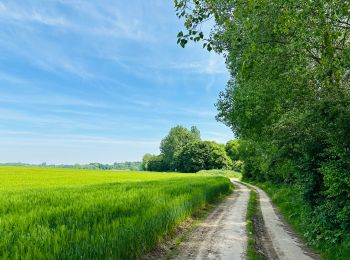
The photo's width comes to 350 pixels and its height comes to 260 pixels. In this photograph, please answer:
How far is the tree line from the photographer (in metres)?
7.95

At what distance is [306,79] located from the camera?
13.4 meters

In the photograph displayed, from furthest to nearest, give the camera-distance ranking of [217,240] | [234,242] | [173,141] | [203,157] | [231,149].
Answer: [173,141]
[231,149]
[203,157]
[217,240]
[234,242]

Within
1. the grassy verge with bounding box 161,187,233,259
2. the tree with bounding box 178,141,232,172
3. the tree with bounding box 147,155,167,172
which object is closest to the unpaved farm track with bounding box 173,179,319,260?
the grassy verge with bounding box 161,187,233,259

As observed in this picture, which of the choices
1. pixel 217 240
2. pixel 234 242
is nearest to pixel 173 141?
pixel 217 240

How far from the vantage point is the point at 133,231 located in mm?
8789

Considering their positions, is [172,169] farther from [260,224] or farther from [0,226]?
[0,226]

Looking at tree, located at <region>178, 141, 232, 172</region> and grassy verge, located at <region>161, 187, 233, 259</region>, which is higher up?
tree, located at <region>178, 141, 232, 172</region>

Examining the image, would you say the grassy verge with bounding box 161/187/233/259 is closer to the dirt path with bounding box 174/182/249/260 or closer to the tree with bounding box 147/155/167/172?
the dirt path with bounding box 174/182/249/260

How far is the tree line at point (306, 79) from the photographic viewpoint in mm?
7949

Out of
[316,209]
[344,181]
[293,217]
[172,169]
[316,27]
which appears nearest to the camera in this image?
[316,27]

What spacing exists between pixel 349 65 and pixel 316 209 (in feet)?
21.2

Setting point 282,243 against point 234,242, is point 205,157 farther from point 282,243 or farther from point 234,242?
point 234,242

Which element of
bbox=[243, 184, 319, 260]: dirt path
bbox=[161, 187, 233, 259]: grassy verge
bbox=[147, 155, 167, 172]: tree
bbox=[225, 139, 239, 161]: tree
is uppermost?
bbox=[225, 139, 239, 161]: tree

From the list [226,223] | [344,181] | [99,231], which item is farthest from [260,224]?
[99,231]
